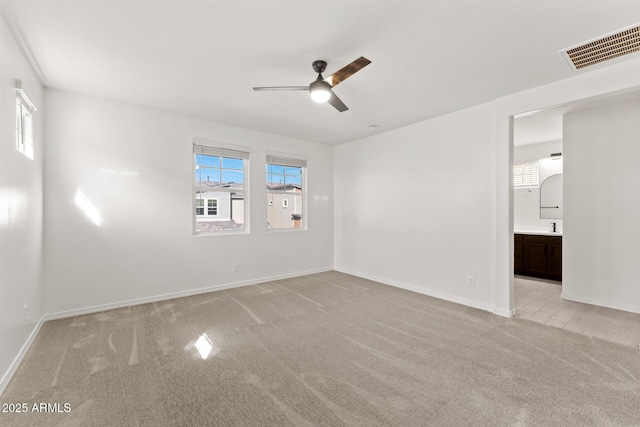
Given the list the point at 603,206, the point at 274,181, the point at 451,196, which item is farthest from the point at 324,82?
the point at 603,206

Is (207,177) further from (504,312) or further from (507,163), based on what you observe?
(504,312)

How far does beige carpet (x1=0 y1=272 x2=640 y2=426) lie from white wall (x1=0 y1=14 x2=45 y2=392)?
302 mm

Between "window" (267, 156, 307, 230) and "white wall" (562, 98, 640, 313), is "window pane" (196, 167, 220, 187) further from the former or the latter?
"white wall" (562, 98, 640, 313)

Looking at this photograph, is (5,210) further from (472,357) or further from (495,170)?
(495,170)

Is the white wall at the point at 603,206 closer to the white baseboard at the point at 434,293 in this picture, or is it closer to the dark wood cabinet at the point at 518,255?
the dark wood cabinet at the point at 518,255

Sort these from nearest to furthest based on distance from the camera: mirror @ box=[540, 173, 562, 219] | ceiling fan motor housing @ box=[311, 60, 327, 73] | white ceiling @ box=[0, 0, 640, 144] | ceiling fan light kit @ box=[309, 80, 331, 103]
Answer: white ceiling @ box=[0, 0, 640, 144] < ceiling fan light kit @ box=[309, 80, 331, 103] < ceiling fan motor housing @ box=[311, 60, 327, 73] < mirror @ box=[540, 173, 562, 219]

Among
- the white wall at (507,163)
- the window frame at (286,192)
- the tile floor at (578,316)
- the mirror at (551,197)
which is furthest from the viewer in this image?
the mirror at (551,197)

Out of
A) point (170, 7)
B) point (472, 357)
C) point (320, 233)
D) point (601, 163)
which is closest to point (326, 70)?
point (170, 7)

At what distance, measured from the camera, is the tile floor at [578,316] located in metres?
2.81

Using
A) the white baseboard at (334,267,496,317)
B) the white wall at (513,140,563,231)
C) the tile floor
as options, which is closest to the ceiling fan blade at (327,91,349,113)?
the white baseboard at (334,267,496,317)

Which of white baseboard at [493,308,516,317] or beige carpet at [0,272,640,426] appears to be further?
white baseboard at [493,308,516,317]

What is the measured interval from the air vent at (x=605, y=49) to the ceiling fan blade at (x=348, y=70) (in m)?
1.81

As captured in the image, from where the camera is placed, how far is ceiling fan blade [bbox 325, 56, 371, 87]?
206cm

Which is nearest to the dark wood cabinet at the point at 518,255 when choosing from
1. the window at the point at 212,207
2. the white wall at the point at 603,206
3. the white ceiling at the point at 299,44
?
the white wall at the point at 603,206
